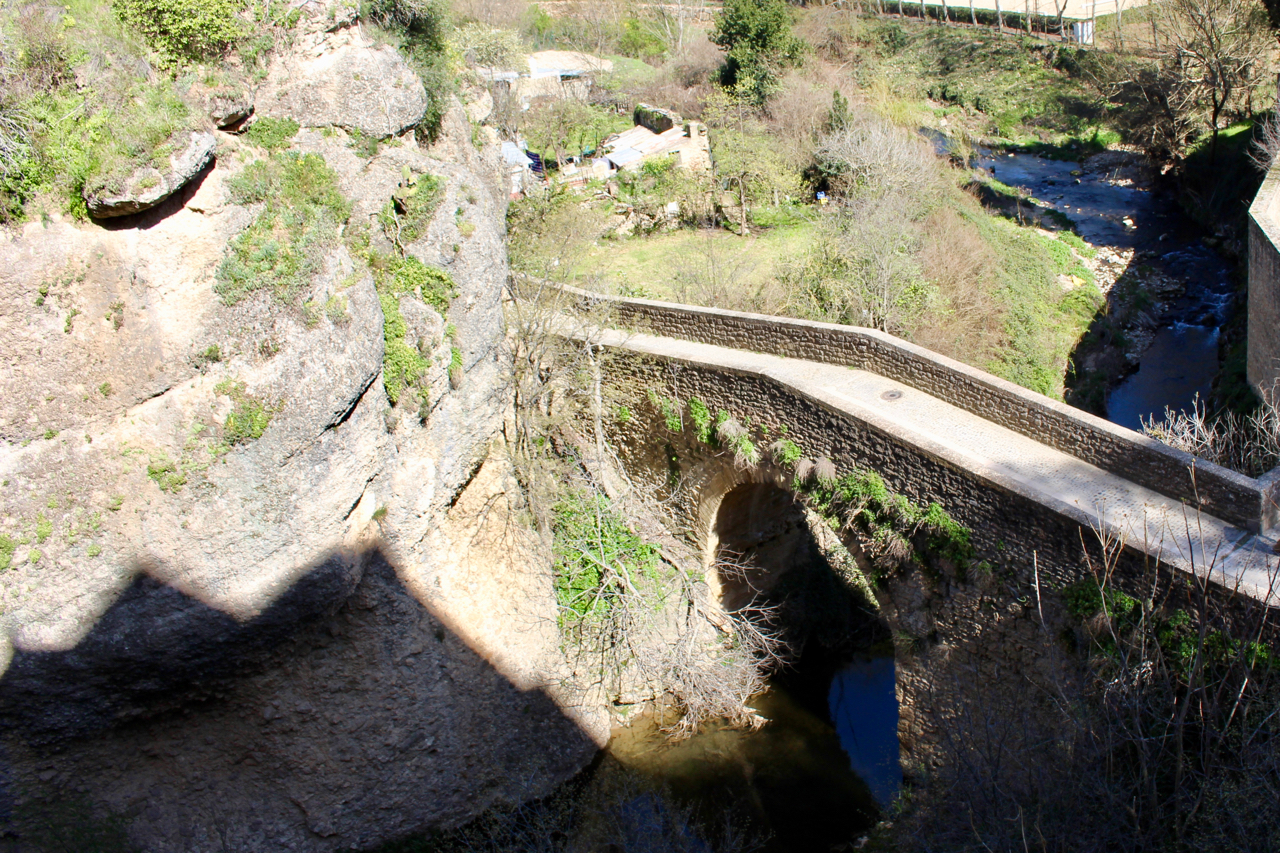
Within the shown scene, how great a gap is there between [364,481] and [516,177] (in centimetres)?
1291

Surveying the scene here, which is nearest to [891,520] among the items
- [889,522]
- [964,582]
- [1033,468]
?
[889,522]

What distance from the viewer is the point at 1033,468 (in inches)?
364

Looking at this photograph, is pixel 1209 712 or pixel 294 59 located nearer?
pixel 1209 712

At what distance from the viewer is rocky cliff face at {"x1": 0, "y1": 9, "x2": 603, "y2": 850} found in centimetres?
778

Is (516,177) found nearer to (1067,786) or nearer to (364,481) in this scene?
(364,481)

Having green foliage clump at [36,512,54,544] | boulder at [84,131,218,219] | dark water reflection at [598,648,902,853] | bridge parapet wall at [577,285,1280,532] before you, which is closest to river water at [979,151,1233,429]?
bridge parapet wall at [577,285,1280,532]

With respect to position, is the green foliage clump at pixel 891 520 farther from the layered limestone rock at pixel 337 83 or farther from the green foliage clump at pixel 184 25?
the green foliage clump at pixel 184 25

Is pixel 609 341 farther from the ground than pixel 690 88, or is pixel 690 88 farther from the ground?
pixel 690 88

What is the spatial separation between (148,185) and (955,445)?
8845mm

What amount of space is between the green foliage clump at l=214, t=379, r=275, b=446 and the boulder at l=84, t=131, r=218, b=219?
1.83 metres

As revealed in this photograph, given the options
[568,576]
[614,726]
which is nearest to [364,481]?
[568,576]

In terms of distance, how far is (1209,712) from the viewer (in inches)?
261

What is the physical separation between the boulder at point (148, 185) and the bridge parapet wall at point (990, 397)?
675 centimetres

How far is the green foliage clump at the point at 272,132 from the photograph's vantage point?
30.3 ft
